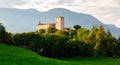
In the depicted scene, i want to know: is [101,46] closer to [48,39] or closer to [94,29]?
[94,29]

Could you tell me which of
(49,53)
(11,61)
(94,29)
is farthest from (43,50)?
(11,61)

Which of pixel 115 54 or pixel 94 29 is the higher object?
pixel 94 29

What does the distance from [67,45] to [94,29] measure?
23.1 m

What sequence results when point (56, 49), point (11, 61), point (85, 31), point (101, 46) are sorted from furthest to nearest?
point (85, 31)
point (101, 46)
point (56, 49)
point (11, 61)

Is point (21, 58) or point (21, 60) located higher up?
point (21, 58)

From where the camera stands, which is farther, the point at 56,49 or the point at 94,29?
Result: the point at 94,29

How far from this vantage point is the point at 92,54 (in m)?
91.4

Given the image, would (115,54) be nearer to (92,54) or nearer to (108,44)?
(108,44)

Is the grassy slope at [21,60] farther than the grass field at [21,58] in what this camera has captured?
No

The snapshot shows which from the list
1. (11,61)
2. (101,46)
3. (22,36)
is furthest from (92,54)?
(11,61)

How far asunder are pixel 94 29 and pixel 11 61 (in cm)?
8542

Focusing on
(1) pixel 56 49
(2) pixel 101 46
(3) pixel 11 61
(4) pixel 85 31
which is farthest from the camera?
(4) pixel 85 31

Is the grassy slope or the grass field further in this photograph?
the grass field

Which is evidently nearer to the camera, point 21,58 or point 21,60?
point 21,60
